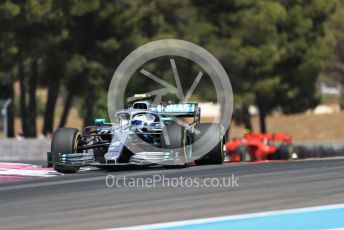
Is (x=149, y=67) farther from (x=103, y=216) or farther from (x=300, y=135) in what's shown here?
(x=103, y=216)

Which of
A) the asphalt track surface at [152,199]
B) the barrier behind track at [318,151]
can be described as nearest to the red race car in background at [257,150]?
the barrier behind track at [318,151]

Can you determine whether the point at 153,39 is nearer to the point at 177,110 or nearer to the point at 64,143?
the point at 177,110

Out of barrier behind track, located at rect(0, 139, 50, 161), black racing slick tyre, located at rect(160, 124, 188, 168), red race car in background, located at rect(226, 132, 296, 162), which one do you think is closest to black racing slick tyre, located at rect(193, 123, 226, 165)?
black racing slick tyre, located at rect(160, 124, 188, 168)

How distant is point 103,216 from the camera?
8477 mm

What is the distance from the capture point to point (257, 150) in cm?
2297

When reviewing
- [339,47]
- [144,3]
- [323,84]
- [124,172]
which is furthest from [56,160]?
[323,84]

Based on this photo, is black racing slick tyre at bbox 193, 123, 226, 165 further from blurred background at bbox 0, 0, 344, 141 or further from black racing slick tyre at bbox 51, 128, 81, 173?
blurred background at bbox 0, 0, 344, 141

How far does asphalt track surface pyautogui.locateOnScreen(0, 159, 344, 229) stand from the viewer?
8.35 metres

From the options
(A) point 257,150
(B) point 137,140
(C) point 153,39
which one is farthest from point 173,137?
(C) point 153,39

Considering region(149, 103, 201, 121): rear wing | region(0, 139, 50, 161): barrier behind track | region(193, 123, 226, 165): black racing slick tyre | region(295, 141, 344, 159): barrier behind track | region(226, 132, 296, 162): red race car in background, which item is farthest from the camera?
region(0, 139, 50, 161): barrier behind track

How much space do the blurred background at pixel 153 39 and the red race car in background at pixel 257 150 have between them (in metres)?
11.6

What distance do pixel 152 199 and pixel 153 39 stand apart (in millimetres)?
30329

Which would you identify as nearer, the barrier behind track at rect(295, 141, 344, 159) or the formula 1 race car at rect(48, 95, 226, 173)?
the formula 1 race car at rect(48, 95, 226, 173)

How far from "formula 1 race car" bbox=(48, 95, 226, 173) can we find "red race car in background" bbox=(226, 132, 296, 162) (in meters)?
7.98
